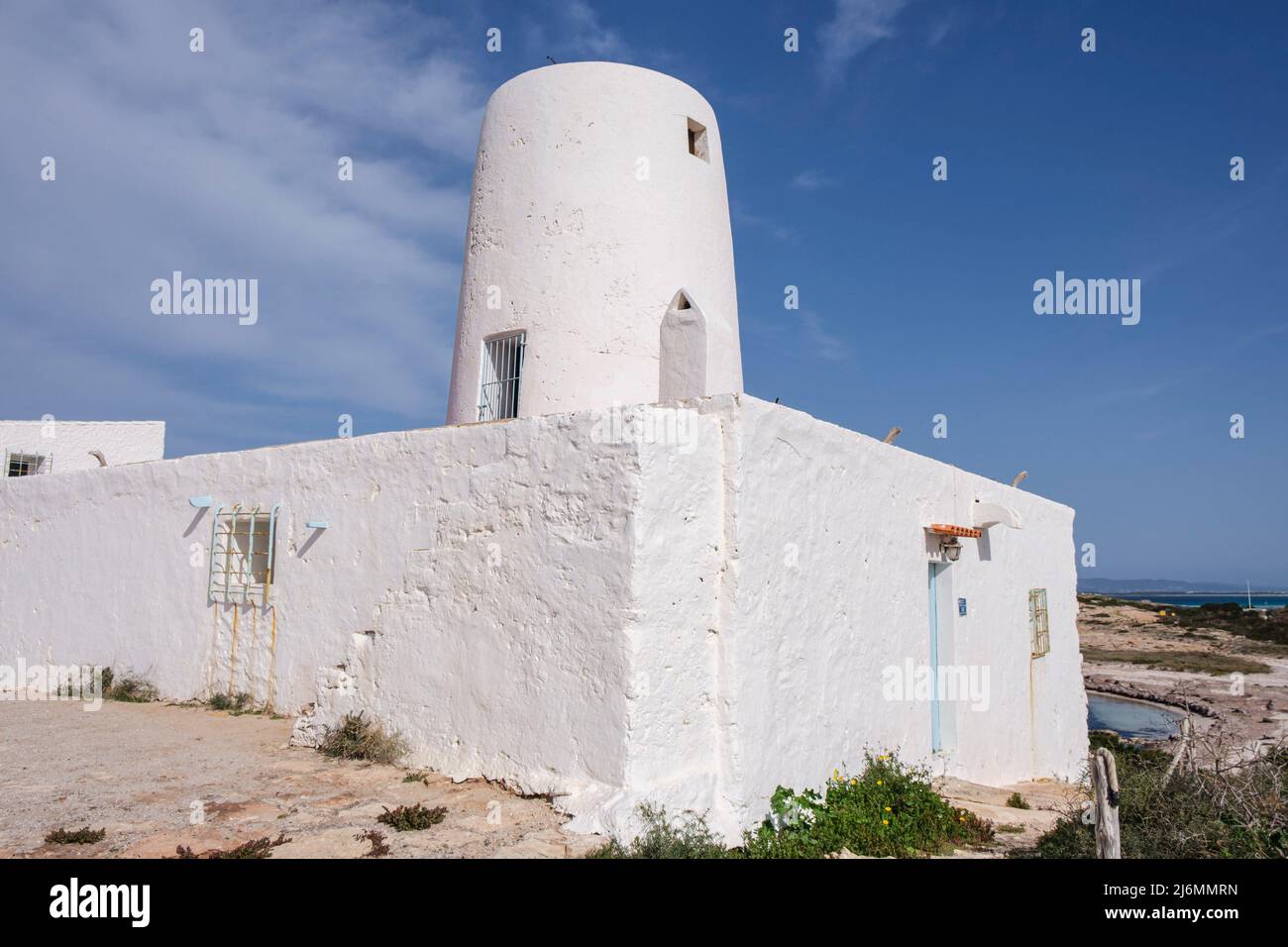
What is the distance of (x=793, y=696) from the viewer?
6.55 m

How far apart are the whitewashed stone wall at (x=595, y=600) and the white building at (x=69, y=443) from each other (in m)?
11.3

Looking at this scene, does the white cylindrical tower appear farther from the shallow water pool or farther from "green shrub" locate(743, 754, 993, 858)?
the shallow water pool

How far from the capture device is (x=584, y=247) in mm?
10141

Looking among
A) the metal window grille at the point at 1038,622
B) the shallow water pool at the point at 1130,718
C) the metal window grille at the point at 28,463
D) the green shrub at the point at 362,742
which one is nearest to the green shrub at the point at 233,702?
the green shrub at the point at 362,742

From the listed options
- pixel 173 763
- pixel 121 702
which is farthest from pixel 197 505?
pixel 173 763

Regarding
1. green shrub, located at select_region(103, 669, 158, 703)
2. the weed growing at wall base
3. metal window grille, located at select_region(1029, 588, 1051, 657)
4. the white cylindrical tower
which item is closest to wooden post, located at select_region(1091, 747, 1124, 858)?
the weed growing at wall base

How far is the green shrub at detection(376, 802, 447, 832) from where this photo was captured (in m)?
5.36

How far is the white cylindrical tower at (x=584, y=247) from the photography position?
9.96 meters

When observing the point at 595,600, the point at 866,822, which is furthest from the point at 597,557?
the point at 866,822

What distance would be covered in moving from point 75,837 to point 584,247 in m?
7.51

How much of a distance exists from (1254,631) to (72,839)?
53.0 meters

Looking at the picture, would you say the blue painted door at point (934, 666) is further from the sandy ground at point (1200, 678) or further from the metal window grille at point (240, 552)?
the metal window grille at point (240, 552)

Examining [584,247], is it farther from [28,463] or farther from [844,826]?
[28,463]

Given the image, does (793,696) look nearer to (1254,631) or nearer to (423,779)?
(423,779)
